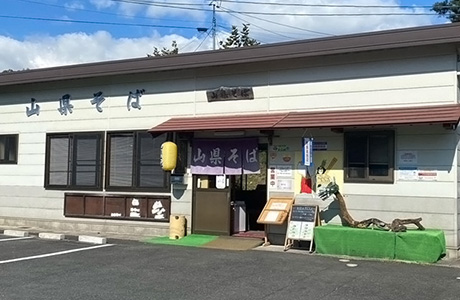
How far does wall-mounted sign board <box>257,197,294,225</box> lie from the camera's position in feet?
34.4

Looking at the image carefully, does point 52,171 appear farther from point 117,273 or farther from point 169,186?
point 117,273

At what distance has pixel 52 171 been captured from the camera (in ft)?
46.0

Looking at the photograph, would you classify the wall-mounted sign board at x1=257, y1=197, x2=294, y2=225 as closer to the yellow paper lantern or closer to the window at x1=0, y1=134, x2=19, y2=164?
the yellow paper lantern

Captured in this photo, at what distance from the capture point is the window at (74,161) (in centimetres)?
1338

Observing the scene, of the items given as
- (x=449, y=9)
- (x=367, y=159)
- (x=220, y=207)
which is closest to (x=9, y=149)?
(x=220, y=207)

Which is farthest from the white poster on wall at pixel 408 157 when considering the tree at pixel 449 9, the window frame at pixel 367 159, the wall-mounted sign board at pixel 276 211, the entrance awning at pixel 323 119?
the tree at pixel 449 9

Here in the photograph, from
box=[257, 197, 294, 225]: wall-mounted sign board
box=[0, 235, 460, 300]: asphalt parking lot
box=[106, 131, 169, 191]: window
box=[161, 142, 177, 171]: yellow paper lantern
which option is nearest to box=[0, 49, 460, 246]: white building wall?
box=[106, 131, 169, 191]: window

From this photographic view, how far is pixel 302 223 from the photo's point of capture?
34.1 feet

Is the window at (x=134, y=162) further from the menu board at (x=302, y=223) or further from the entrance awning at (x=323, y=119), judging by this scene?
the menu board at (x=302, y=223)

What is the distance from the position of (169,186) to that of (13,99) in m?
5.94

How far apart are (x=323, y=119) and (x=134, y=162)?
5055mm

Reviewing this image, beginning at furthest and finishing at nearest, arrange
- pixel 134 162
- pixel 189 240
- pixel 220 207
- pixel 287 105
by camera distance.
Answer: pixel 134 162 < pixel 220 207 < pixel 189 240 < pixel 287 105

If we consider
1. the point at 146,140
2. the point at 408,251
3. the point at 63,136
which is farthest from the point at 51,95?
the point at 408,251

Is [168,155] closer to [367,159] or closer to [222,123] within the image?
[222,123]
